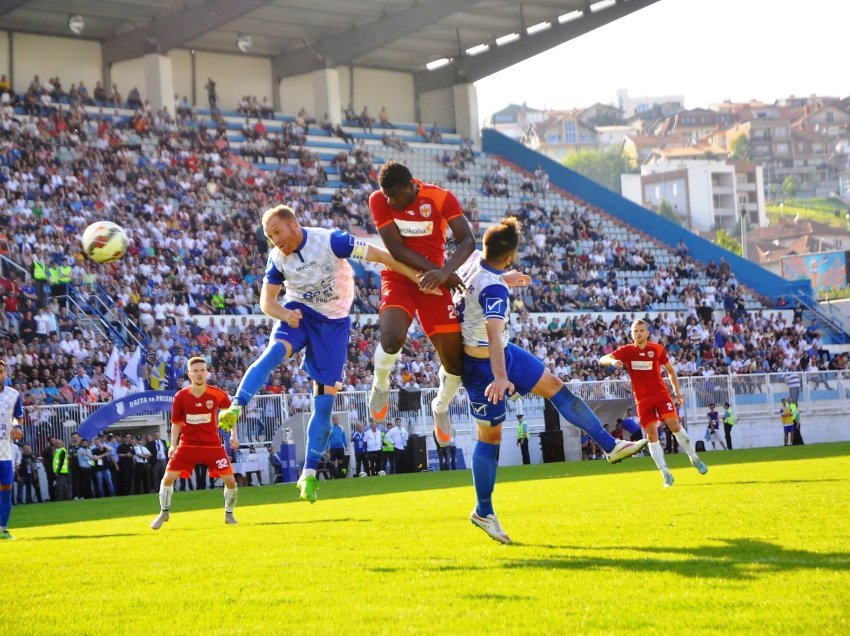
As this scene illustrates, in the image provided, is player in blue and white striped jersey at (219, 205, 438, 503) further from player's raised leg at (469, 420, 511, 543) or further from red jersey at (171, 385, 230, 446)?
red jersey at (171, 385, 230, 446)

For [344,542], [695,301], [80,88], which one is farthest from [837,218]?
[344,542]

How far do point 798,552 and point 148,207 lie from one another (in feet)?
101

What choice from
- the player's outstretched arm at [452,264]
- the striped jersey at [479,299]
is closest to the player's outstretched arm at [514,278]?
the striped jersey at [479,299]

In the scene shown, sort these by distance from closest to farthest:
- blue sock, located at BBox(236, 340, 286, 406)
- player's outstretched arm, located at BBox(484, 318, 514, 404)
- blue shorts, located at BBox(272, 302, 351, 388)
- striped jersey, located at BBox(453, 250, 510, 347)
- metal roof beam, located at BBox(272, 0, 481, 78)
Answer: player's outstretched arm, located at BBox(484, 318, 514, 404) < striped jersey, located at BBox(453, 250, 510, 347) < blue sock, located at BBox(236, 340, 286, 406) < blue shorts, located at BBox(272, 302, 351, 388) < metal roof beam, located at BBox(272, 0, 481, 78)

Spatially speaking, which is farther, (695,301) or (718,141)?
(718,141)

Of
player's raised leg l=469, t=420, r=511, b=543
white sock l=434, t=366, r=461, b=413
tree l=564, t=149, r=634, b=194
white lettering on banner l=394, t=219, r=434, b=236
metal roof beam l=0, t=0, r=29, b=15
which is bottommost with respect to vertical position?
player's raised leg l=469, t=420, r=511, b=543

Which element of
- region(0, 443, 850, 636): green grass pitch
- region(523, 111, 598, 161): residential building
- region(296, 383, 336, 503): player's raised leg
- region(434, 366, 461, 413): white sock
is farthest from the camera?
region(523, 111, 598, 161): residential building

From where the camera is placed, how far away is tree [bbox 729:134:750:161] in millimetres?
185375

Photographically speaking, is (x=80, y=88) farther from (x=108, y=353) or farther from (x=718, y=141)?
(x=718, y=141)

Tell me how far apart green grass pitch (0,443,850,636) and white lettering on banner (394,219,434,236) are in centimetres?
247

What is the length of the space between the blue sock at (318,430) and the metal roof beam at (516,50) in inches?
1389

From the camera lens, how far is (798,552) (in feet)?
25.3

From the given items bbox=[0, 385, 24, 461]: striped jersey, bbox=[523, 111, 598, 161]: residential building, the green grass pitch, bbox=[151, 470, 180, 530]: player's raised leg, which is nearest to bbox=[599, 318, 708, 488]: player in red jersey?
the green grass pitch

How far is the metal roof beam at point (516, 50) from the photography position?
146ft
